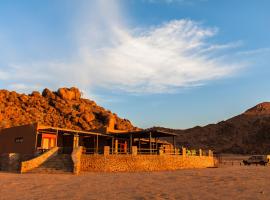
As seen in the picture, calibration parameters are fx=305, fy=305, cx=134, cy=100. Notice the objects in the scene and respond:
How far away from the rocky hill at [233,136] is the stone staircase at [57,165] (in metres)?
62.6

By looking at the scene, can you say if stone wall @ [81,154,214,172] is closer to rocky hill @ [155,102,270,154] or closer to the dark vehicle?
the dark vehicle

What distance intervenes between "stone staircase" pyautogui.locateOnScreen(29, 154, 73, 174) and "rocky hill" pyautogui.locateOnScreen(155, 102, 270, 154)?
2464 inches

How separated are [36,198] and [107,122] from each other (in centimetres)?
5567

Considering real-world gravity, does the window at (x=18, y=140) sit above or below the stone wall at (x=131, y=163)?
above

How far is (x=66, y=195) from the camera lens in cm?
1255

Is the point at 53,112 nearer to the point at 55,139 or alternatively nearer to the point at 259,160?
the point at 55,139

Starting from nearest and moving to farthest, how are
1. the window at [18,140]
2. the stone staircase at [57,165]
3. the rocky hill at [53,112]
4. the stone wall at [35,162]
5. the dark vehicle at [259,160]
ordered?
the stone staircase at [57,165]
the stone wall at [35,162]
the window at [18,140]
the dark vehicle at [259,160]
the rocky hill at [53,112]

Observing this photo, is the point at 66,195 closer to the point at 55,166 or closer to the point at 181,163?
the point at 55,166

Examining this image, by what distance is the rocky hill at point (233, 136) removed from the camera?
81.6 m

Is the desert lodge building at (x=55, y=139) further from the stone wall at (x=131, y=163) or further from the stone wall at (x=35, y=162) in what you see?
the stone wall at (x=35, y=162)

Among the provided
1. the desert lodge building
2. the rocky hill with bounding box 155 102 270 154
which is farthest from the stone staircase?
the rocky hill with bounding box 155 102 270 154

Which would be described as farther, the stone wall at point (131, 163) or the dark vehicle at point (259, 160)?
the dark vehicle at point (259, 160)

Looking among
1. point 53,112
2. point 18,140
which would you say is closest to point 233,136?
point 53,112

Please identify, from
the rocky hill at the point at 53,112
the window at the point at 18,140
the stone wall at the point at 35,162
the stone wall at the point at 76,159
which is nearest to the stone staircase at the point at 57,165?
the stone wall at the point at 35,162
